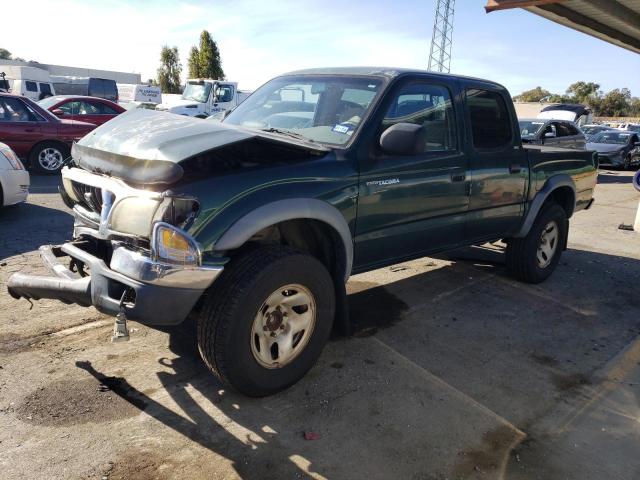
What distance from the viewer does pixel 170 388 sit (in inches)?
123

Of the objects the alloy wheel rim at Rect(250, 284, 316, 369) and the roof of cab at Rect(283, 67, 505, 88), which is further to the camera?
the roof of cab at Rect(283, 67, 505, 88)

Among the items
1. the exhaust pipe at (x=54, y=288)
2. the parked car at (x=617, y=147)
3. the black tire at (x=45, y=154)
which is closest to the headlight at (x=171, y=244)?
the exhaust pipe at (x=54, y=288)

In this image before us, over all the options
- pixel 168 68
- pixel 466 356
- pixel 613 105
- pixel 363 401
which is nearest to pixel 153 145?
pixel 363 401

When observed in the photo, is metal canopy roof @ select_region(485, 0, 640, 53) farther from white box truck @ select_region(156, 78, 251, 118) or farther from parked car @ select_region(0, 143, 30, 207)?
white box truck @ select_region(156, 78, 251, 118)

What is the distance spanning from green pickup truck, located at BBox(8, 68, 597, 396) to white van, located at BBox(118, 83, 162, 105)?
29265 millimetres

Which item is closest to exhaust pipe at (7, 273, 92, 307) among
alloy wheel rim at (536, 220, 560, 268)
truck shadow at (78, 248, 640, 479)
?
truck shadow at (78, 248, 640, 479)

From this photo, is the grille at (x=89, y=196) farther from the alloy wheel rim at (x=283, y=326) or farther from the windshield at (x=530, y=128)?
the windshield at (x=530, y=128)

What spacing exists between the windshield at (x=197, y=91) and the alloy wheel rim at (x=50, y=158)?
1243cm

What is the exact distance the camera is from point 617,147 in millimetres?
18984

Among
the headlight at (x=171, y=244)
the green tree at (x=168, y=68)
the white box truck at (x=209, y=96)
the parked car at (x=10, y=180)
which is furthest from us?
the green tree at (x=168, y=68)

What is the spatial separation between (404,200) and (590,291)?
3.00 metres

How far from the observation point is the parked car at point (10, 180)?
6.70 meters

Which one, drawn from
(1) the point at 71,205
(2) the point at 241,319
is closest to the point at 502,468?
(2) the point at 241,319

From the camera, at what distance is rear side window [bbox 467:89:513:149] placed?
4336 millimetres
